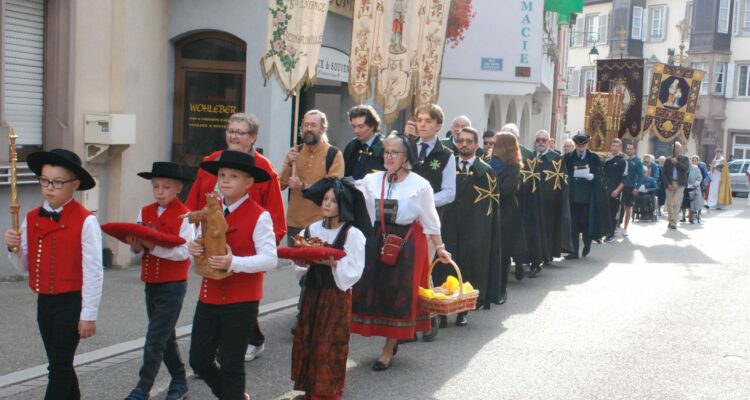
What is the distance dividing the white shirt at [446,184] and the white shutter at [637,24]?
172ft

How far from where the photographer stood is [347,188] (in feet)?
20.2

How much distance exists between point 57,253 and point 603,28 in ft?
190

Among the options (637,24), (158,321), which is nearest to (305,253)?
(158,321)

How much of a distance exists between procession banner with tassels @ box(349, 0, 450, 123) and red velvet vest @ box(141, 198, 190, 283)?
5.40 meters

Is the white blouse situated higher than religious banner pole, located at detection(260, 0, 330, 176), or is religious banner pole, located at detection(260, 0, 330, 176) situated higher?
religious banner pole, located at detection(260, 0, 330, 176)

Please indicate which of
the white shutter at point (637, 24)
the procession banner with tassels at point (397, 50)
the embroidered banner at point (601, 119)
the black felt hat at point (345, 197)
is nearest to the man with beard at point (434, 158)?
the procession banner with tassels at point (397, 50)

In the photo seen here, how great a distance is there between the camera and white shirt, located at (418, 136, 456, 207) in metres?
8.70

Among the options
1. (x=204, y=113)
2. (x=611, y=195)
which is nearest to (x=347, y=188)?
(x=204, y=113)

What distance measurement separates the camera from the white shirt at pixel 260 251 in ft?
17.3

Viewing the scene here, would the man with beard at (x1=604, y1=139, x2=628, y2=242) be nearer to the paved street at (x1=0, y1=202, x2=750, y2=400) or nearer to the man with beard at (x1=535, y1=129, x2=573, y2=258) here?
the man with beard at (x1=535, y1=129, x2=573, y2=258)

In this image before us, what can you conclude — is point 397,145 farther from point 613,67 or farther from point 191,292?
point 613,67

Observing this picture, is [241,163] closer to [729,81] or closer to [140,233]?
[140,233]

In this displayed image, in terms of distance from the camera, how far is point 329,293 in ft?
20.4

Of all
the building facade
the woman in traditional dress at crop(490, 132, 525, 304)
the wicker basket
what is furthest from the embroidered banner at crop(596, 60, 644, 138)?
the building facade
